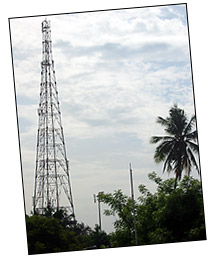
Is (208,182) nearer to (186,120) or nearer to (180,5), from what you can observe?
(186,120)

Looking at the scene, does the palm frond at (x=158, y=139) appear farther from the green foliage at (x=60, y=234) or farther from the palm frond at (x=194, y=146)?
the green foliage at (x=60, y=234)

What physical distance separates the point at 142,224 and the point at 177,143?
3.58ft

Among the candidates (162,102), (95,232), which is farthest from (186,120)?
(95,232)

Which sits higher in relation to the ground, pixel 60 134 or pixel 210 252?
pixel 60 134

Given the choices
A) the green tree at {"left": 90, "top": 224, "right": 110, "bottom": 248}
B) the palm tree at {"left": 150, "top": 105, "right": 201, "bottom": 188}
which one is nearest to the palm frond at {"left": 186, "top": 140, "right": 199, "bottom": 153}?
the palm tree at {"left": 150, "top": 105, "right": 201, "bottom": 188}

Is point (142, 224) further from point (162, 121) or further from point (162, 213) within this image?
point (162, 121)

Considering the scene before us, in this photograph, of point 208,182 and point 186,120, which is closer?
point 208,182

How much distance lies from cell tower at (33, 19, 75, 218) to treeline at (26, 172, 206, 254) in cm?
15

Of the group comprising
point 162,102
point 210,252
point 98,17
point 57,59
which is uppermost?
point 98,17

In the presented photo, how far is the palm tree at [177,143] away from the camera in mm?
6086

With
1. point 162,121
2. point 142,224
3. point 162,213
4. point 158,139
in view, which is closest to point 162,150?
point 158,139

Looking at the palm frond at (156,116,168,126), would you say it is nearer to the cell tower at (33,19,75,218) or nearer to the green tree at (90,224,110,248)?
the cell tower at (33,19,75,218)

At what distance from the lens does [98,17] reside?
587cm

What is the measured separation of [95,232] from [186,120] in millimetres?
1734
